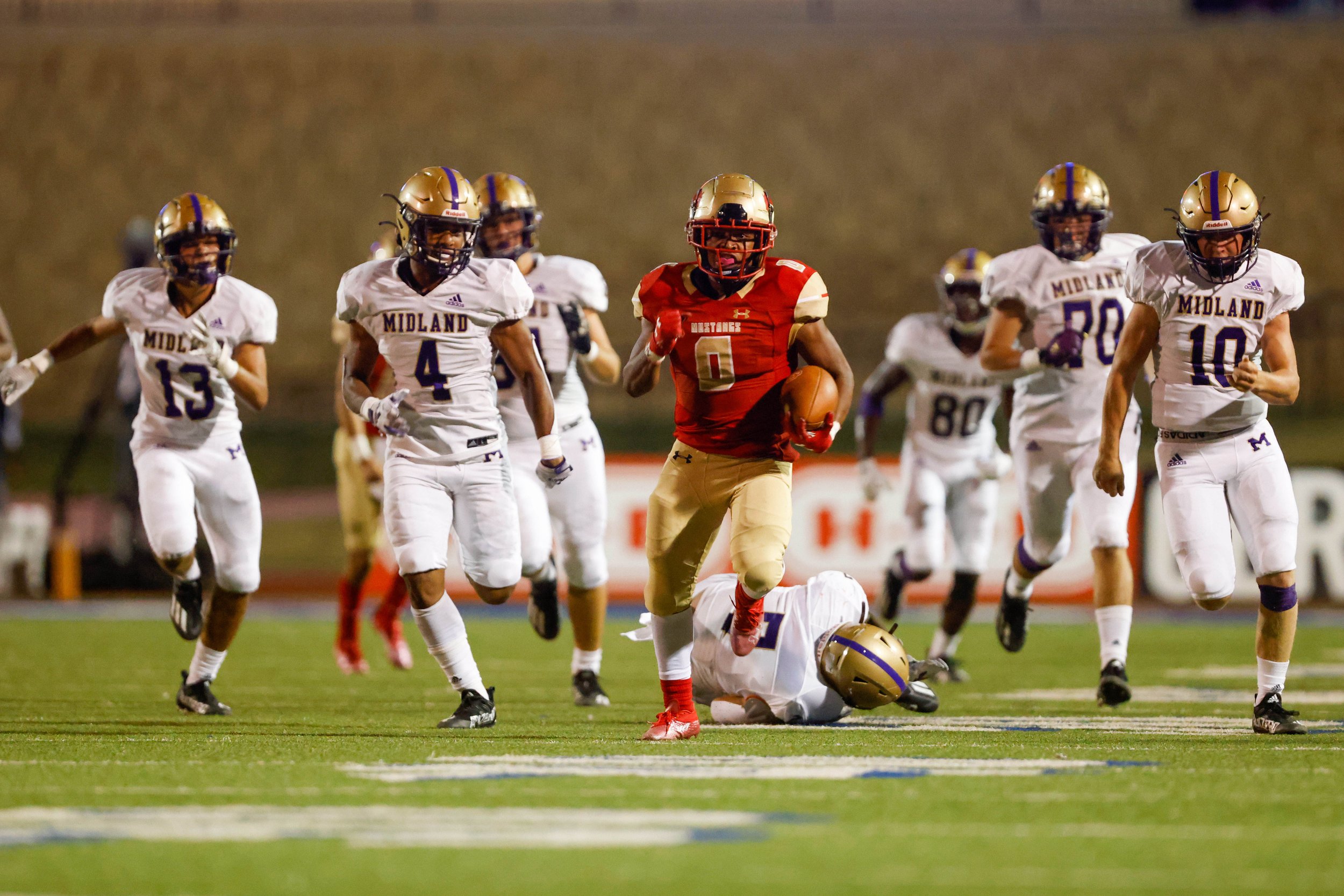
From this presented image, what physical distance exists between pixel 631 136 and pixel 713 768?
1658 cm

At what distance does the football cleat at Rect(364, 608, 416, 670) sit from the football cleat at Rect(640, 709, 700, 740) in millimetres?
3449

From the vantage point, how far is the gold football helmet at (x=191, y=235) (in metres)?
6.46

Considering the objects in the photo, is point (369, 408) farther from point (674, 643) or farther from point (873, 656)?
point (873, 656)

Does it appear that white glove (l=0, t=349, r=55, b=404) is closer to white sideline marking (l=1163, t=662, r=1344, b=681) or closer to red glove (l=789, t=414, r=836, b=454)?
red glove (l=789, t=414, r=836, b=454)

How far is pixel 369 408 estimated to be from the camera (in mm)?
5875

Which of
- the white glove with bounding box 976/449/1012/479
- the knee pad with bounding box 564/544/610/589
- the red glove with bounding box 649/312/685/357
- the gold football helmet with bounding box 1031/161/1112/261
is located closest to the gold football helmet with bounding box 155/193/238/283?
the knee pad with bounding box 564/544/610/589

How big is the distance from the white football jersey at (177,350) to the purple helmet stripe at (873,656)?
2.28 meters

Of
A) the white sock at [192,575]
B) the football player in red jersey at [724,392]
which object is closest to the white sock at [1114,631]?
the football player in red jersey at [724,392]

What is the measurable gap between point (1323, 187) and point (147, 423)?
1628 cm

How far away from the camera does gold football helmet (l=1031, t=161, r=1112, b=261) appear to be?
278 inches

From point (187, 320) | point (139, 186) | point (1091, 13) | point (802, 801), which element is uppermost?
point (1091, 13)

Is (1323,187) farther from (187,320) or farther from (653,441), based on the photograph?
(187,320)

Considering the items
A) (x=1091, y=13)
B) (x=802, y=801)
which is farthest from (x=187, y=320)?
(x=1091, y=13)

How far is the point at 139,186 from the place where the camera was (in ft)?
67.2
